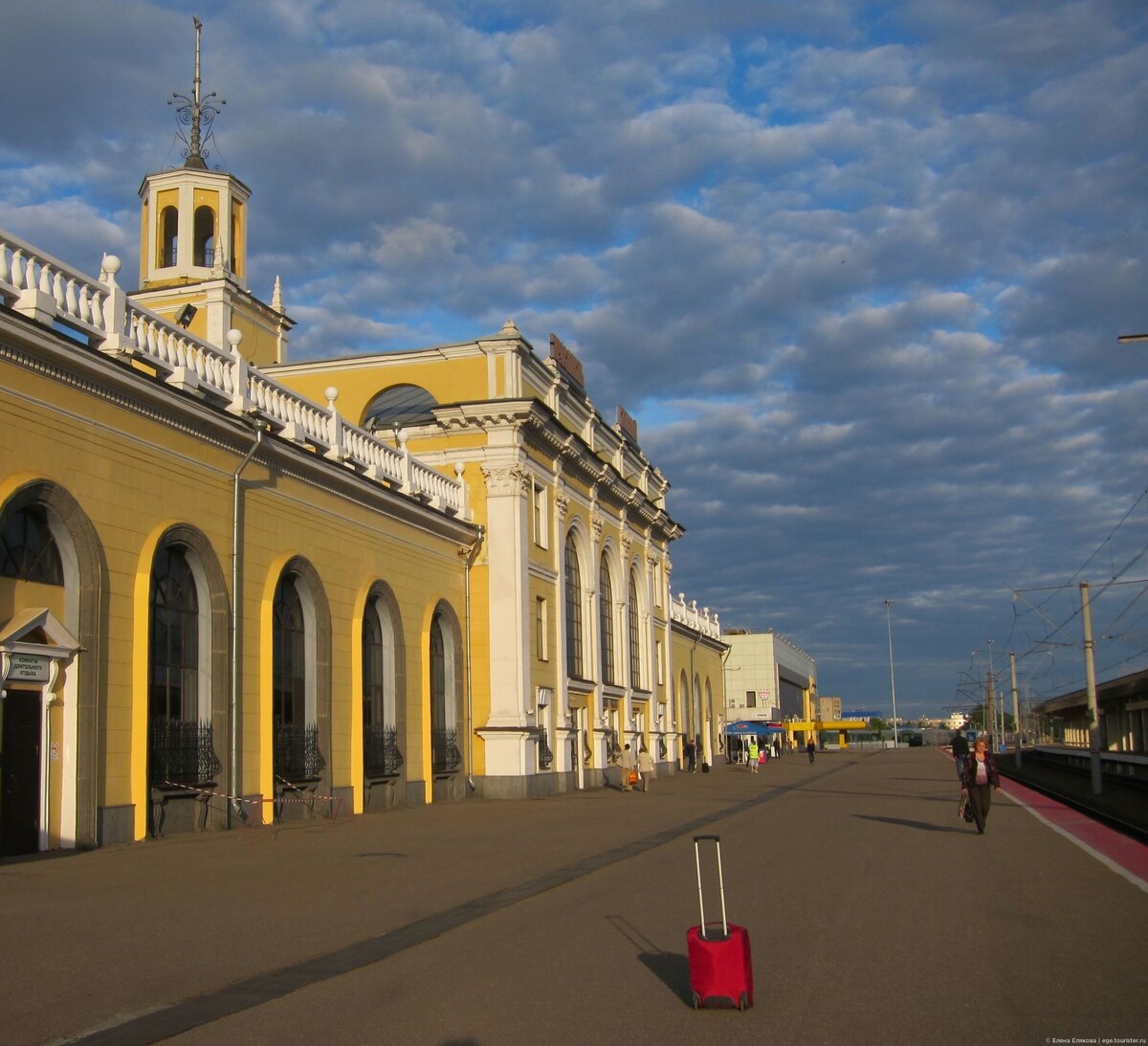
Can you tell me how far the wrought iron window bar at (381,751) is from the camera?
26.2m

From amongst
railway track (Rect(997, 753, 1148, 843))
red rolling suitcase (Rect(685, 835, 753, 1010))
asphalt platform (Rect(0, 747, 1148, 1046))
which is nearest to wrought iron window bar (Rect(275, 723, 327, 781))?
asphalt platform (Rect(0, 747, 1148, 1046))

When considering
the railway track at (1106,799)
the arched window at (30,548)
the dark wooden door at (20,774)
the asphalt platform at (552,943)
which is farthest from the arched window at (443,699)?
the dark wooden door at (20,774)

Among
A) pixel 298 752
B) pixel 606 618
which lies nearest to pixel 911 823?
pixel 298 752

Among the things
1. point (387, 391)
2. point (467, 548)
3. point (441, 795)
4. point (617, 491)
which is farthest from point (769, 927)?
point (617, 491)

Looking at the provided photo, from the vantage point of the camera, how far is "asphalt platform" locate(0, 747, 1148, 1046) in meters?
6.77

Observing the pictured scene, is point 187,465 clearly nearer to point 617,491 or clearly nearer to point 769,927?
point 769,927

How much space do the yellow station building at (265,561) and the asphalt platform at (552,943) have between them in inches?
84.5

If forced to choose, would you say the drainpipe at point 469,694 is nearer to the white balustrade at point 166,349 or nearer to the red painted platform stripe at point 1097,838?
the white balustrade at point 166,349

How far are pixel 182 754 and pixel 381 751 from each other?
798cm

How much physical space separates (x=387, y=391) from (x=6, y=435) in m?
22.2

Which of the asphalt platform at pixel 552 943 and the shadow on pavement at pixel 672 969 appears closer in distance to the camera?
the asphalt platform at pixel 552 943

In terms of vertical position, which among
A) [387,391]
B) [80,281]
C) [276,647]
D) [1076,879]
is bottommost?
[1076,879]

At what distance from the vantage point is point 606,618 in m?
44.7

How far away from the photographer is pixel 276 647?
22.7 meters
